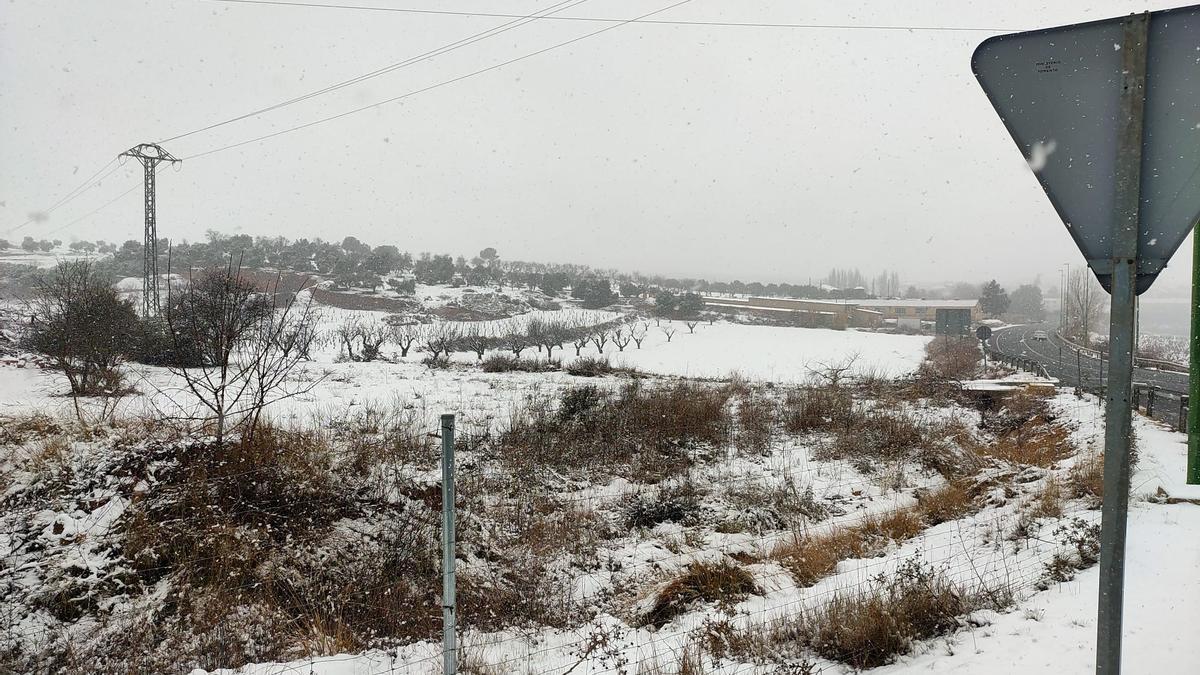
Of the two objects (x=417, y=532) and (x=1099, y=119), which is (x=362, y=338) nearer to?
(x=417, y=532)

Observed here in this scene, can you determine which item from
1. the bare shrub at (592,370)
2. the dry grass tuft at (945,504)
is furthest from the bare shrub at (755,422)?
the bare shrub at (592,370)

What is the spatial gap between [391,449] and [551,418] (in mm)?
3580

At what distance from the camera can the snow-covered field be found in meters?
3.08

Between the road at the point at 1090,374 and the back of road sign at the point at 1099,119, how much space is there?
6.62 m

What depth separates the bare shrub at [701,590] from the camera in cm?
491

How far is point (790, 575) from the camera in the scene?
541 cm

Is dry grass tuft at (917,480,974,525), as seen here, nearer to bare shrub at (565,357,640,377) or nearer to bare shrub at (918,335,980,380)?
bare shrub at (565,357,640,377)

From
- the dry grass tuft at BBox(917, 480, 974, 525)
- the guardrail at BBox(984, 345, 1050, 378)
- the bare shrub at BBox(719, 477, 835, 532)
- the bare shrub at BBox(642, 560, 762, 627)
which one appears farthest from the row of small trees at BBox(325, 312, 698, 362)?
the guardrail at BBox(984, 345, 1050, 378)

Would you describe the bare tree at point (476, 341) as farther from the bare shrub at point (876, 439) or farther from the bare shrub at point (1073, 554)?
the bare shrub at point (1073, 554)

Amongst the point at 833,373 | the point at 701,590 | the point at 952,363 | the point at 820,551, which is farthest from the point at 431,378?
the point at 952,363

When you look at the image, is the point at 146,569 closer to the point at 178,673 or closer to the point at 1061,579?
the point at 178,673

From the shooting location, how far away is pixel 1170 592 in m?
3.26

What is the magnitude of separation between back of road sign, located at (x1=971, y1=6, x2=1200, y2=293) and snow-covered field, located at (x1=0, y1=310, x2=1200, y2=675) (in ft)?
8.21


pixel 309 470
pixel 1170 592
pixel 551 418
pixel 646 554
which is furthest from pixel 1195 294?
pixel 551 418
